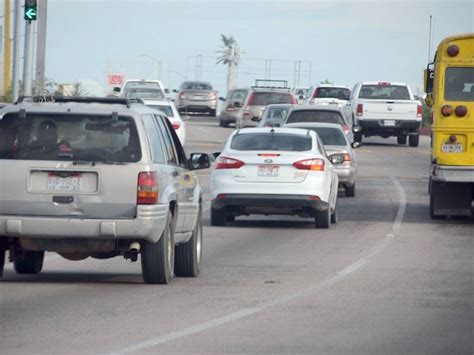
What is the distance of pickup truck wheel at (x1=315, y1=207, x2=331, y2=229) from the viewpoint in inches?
875

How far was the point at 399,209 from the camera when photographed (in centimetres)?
2712

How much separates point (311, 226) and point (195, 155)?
303 inches

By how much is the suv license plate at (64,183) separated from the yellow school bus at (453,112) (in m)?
10.5

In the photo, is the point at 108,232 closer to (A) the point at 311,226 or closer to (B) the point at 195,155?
(B) the point at 195,155

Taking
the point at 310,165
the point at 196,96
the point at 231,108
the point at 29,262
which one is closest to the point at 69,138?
the point at 29,262

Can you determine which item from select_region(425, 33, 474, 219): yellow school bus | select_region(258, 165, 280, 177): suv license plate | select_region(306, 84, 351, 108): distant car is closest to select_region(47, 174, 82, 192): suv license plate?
select_region(258, 165, 280, 177): suv license plate

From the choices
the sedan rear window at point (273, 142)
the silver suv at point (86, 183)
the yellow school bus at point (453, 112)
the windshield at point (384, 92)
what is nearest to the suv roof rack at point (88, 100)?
the silver suv at point (86, 183)

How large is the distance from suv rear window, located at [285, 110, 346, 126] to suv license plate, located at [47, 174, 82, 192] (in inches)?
809

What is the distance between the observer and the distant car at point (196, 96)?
71.8 m

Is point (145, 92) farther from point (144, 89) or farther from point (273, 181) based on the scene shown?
point (273, 181)

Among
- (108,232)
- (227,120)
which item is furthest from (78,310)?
(227,120)

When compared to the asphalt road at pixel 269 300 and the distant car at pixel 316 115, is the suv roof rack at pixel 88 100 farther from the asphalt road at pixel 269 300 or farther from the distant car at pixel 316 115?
the distant car at pixel 316 115

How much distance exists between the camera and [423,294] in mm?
13906

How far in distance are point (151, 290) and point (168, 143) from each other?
188 cm
